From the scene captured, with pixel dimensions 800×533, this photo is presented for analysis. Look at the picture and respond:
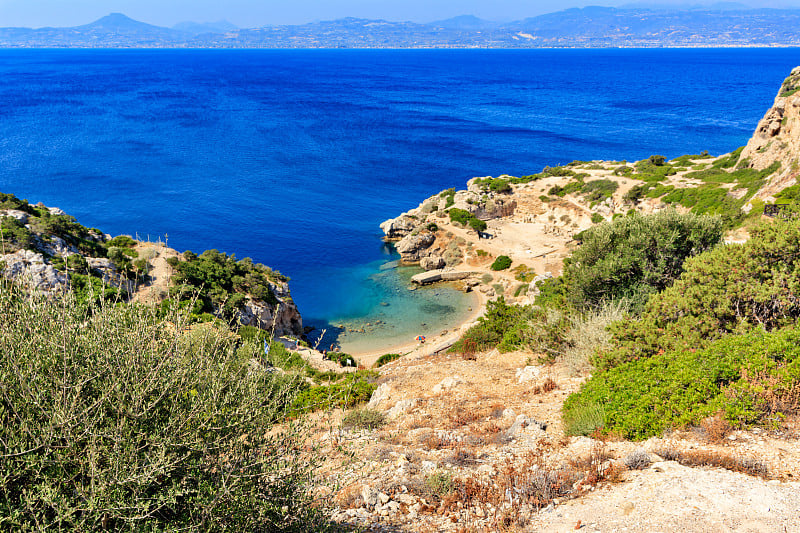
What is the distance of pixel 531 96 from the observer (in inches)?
5335

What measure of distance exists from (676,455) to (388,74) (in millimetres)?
202269

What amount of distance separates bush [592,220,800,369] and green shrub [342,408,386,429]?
5.21m

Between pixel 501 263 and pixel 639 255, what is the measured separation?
25.7 metres

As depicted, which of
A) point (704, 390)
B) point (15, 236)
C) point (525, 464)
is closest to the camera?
point (525, 464)

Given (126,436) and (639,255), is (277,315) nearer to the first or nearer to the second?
(639,255)

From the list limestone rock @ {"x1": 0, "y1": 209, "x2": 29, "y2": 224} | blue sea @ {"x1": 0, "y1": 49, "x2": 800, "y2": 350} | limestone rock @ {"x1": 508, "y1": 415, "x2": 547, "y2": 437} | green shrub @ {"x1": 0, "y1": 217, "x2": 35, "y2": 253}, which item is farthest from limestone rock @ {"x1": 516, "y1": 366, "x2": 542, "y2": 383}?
limestone rock @ {"x1": 0, "y1": 209, "x2": 29, "y2": 224}

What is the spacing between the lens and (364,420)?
432 inches

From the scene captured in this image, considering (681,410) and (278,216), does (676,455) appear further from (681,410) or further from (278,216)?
(278,216)

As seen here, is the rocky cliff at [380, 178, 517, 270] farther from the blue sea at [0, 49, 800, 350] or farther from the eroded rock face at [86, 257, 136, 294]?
the eroded rock face at [86, 257, 136, 294]

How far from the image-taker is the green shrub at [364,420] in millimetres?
10852

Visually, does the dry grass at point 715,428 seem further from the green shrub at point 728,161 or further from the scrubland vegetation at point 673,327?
the green shrub at point 728,161

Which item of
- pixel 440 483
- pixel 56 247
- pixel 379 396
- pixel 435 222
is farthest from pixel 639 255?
pixel 435 222

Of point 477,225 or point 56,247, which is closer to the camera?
point 56,247

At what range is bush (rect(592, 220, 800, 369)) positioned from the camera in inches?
413
